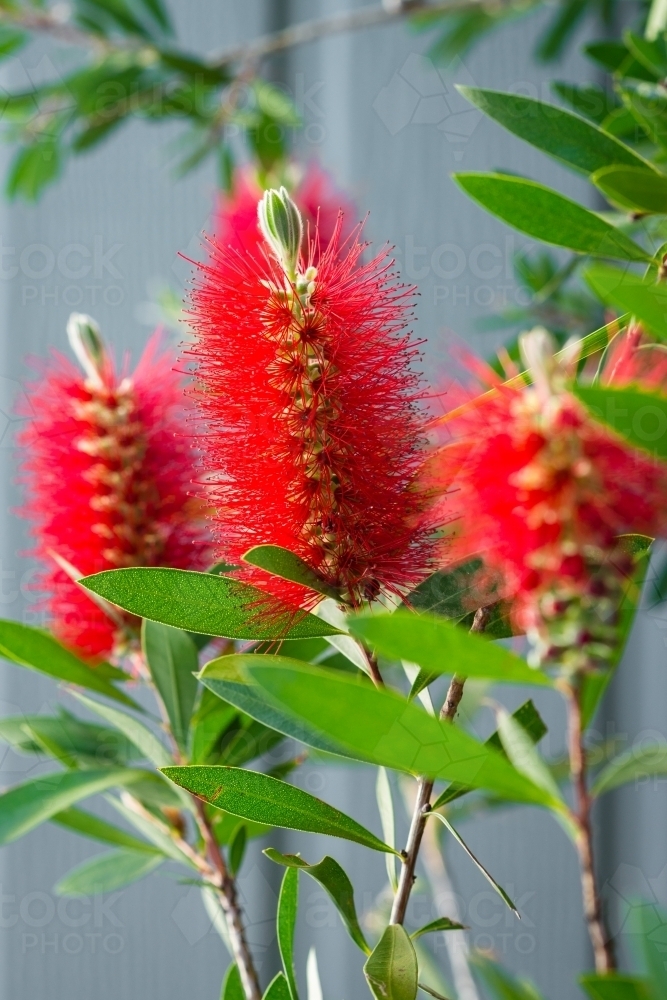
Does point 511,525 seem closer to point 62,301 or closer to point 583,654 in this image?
point 583,654

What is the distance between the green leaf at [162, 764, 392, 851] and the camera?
291 mm

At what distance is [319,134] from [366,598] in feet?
3.25

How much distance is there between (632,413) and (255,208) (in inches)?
17.5

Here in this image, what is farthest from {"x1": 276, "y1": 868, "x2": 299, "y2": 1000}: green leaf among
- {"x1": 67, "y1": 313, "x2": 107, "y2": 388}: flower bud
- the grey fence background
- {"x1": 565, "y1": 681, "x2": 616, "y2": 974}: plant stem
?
the grey fence background

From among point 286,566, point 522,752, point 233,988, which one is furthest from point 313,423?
point 233,988

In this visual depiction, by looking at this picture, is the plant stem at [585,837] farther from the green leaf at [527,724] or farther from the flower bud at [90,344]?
the flower bud at [90,344]

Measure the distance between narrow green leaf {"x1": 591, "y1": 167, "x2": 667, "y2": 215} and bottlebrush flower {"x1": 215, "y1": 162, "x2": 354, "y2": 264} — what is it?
20cm

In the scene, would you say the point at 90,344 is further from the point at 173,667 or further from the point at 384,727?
the point at 384,727

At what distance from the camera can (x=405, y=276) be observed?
1159 millimetres

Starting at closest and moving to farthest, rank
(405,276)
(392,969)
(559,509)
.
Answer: (559,509), (392,969), (405,276)

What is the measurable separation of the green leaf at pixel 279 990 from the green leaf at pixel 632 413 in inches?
10.1

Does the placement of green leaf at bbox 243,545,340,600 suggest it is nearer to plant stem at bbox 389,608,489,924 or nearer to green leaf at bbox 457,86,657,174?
plant stem at bbox 389,608,489,924

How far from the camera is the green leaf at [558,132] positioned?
322 mm

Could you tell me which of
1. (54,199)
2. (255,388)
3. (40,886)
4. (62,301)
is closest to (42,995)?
(40,886)
